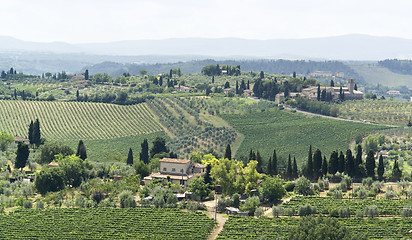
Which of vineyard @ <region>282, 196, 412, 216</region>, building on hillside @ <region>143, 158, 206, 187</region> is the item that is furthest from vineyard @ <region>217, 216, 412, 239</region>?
building on hillside @ <region>143, 158, 206, 187</region>

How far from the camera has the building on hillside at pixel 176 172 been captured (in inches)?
3290

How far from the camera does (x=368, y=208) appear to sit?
6731cm

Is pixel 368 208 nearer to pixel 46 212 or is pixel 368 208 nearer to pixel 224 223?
pixel 224 223

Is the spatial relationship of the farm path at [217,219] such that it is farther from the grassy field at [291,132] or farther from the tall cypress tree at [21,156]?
the grassy field at [291,132]

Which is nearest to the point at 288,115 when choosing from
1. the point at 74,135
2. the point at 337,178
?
the point at 74,135

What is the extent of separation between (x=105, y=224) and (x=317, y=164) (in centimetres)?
3279

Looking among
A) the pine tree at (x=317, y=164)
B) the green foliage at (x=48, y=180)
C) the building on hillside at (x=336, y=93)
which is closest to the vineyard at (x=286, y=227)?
the pine tree at (x=317, y=164)

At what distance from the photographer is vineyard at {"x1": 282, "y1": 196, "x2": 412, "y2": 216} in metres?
68.3

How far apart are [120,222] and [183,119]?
85023 mm

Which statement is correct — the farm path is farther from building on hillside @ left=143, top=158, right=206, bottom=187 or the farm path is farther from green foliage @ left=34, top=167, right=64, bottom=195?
green foliage @ left=34, top=167, right=64, bottom=195

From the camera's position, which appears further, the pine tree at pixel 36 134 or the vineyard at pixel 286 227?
the pine tree at pixel 36 134

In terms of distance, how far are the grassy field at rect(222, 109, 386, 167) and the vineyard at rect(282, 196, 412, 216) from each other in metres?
42.4

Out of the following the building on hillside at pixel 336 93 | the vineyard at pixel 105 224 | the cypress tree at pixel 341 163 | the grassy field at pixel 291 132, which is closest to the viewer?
the vineyard at pixel 105 224

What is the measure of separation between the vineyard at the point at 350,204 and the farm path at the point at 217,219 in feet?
23.8
